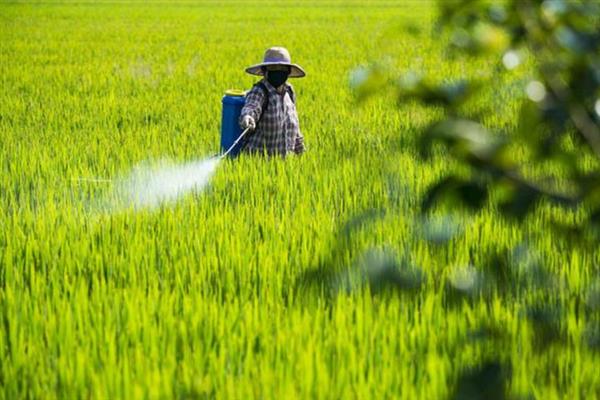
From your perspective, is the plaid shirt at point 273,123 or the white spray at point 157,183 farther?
the plaid shirt at point 273,123

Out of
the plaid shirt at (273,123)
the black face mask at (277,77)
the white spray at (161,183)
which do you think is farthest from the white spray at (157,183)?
the black face mask at (277,77)

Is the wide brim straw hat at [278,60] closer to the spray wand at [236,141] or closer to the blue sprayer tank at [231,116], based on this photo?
the blue sprayer tank at [231,116]

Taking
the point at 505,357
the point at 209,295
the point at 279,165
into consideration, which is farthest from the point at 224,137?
the point at 505,357

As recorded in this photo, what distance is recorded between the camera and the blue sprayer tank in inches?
188

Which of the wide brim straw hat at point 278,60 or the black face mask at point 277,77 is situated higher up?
the wide brim straw hat at point 278,60

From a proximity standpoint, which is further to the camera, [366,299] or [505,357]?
[366,299]

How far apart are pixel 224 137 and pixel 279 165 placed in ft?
1.63

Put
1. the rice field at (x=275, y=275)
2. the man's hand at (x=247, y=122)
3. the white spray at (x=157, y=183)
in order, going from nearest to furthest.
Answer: the rice field at (x=275, y=275) < the white spray at (x=157, y=183) < the man's hand at (x=247, y=122)

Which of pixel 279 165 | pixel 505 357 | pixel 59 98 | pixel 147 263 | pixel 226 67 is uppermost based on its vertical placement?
pixel 226 67

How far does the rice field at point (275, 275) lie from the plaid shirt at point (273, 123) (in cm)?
13

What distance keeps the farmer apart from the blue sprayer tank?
88mm

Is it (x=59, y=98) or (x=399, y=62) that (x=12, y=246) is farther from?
(x=399, y=62)

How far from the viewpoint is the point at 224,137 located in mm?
4922

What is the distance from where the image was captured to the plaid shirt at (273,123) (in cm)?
466
